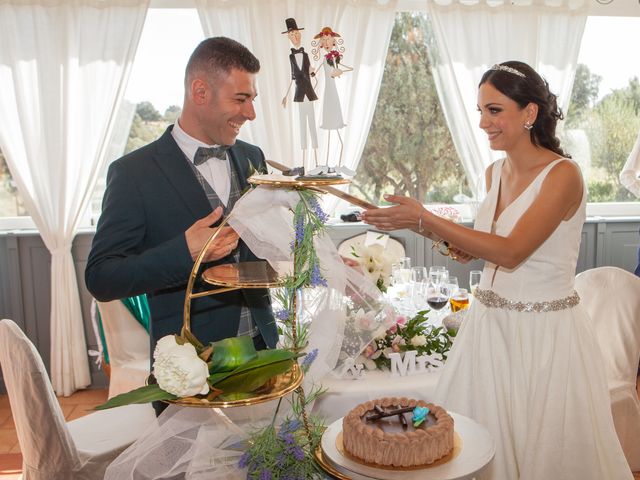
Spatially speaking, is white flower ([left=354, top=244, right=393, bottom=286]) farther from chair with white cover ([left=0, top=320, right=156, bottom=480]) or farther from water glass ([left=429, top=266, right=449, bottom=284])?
chair with white cover ([left=0, top=320, right=156, bottom=480])

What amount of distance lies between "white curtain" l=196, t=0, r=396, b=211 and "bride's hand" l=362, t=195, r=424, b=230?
2.62 m

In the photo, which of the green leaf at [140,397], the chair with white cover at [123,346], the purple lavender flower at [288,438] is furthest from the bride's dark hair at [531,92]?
the chair with white cover at [123,346]

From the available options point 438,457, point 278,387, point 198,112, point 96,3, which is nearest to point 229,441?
point 278,387

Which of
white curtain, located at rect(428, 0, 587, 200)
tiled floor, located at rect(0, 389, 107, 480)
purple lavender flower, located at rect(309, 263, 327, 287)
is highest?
white curtain, located at rect(428, 0, 587, 200)

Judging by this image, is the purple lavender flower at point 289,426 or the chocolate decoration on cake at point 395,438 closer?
the chocolate decoration on cake at point 395,438

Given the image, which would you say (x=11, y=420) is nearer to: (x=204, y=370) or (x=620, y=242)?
(x=204, y=370)

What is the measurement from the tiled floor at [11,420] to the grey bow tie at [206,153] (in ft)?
7.19

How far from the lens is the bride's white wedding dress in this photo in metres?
2.18

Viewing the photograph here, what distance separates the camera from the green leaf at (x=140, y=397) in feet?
4.12

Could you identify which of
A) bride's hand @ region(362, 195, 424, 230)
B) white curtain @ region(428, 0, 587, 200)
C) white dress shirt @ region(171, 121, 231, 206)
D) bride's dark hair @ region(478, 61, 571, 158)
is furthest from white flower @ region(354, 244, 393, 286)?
white curtain @ region(428, 0, 587, 200)

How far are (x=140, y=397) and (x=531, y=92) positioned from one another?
1.66 meters

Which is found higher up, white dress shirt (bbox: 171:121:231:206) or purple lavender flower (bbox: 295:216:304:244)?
white dress shirt (bbox: 171:121:231:206)

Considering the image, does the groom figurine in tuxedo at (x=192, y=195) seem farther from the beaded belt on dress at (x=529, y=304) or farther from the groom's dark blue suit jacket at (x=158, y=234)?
the beaded belt on dress at (x=529, y=304)

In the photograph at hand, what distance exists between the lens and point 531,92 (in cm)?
231
